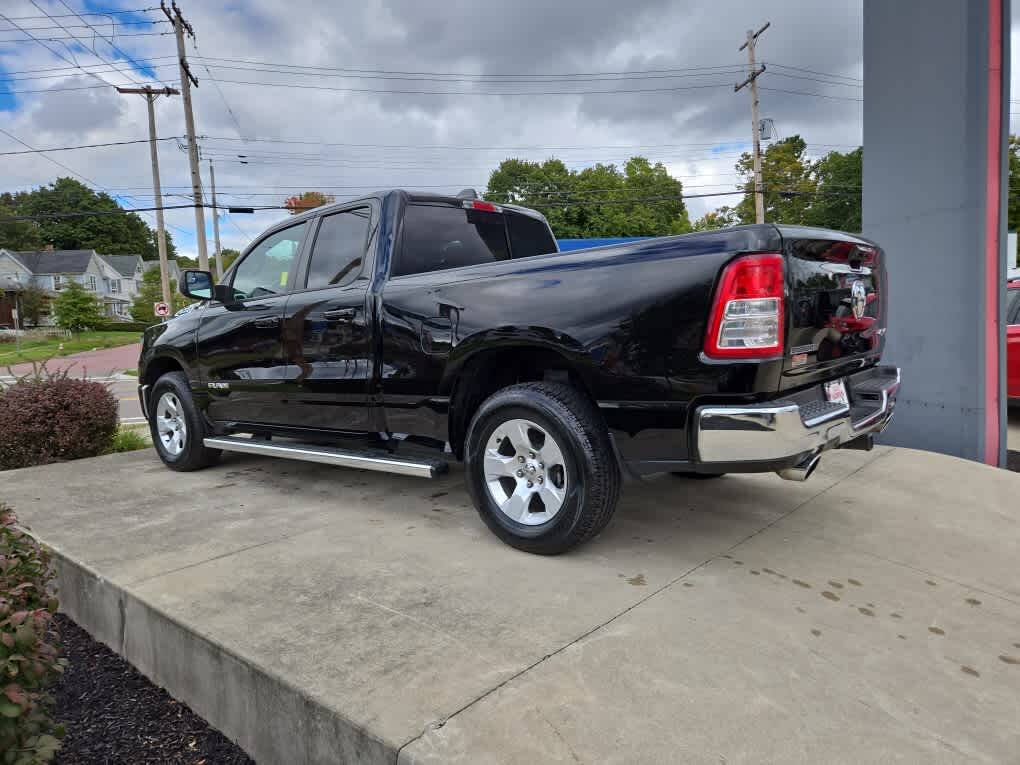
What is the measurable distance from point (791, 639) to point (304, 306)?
3.19 meters

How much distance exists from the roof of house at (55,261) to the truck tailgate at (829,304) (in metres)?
78.7

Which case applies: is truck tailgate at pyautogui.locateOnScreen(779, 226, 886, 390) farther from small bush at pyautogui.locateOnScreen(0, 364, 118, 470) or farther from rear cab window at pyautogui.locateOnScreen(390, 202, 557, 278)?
small bush at pyautogui.locateOnScreen(0, 364, 118, 470)

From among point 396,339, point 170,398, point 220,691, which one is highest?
point 396,339

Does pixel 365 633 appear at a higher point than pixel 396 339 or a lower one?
lower

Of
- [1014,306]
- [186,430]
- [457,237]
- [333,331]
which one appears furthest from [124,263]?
[1014,306]

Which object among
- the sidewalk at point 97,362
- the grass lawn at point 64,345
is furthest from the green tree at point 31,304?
the sidewalk at point 97,362

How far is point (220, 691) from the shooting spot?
2.26 m

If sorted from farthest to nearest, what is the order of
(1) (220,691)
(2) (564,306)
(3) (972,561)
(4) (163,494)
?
(4) (163,494) → (3) (972,561) → (2) (564,306) → (1) (220,691)

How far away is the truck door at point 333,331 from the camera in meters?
3.79

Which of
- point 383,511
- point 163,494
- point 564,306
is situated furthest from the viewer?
point 163,494

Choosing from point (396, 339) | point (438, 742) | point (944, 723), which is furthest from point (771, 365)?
point (396, 339)

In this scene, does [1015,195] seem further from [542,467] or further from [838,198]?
[542,467]

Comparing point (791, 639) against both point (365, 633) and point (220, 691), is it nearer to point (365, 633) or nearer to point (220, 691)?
point (365, 633)

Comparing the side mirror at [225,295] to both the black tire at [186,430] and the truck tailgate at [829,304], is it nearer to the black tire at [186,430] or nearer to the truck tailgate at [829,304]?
the black tire at [186,430]
